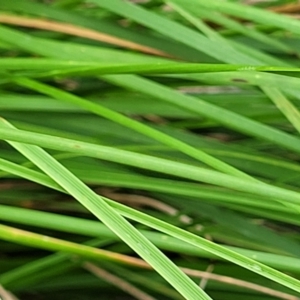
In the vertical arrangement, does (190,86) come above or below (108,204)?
above

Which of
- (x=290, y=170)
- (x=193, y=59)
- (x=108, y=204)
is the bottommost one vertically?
(x=108, y=204)

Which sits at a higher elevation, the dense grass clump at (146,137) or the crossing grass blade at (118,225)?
the dense grass clump at (146,137)

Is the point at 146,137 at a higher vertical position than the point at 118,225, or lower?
higher

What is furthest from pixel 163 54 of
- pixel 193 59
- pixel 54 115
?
pixel 54 115

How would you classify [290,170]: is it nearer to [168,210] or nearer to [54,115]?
[168,210]

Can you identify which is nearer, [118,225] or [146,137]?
[118,225]

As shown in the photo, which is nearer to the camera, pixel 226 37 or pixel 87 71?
pixel 87 71

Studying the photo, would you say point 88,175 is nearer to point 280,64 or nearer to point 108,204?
point 108,204

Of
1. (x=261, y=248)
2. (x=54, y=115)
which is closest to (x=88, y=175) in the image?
(x=54, y=115)
